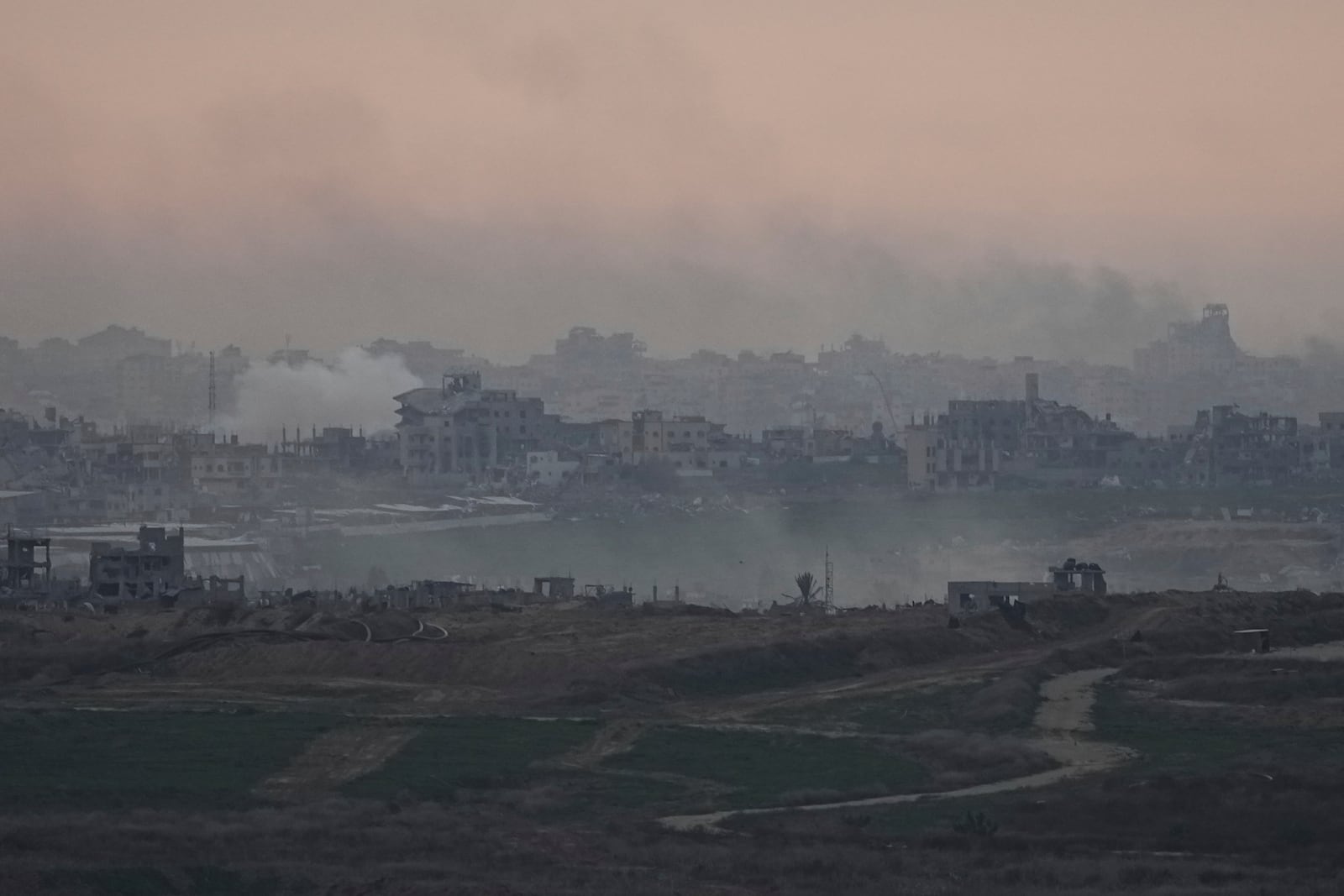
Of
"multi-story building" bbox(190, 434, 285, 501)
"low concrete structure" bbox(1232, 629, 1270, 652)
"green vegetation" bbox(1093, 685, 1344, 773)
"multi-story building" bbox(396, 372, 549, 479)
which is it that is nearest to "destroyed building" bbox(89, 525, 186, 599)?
"low concrete structure" bbox(1232, 629, 1270, 652)

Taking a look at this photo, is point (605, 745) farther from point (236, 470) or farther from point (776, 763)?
point (236, 470)

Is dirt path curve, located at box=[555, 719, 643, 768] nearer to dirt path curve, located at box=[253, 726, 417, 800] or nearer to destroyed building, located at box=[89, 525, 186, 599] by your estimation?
dirt path curve, located at box=[253, 726, 417, 800]

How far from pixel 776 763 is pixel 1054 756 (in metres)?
3.44

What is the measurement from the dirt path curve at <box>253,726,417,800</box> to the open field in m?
0.08

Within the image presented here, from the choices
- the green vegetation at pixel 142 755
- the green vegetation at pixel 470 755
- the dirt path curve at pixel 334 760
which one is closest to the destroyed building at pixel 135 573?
the green vegetation at pixel 142 755

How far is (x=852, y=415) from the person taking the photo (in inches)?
7200

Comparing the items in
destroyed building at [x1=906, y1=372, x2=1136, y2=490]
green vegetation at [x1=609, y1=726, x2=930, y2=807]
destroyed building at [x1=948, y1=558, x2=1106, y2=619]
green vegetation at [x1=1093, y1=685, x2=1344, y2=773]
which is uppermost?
destroyed building at [x1=906, y1=372, x2=1136, y2=490]

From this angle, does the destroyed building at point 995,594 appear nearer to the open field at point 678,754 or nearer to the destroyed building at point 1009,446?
the open field at point 678,754

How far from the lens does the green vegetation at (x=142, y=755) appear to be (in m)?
28.0

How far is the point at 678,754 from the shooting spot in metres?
32.6

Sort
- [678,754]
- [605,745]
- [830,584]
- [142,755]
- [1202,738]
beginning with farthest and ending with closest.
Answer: [830,584] → [1202,738] → [605,745] → [678,754] → [142,755]

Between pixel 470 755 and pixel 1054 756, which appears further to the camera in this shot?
pixel 1054 756

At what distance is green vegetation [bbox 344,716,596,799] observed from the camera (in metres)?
29.6

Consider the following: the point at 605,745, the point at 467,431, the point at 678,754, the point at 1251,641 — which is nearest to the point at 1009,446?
the point at 467,431
